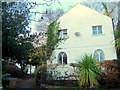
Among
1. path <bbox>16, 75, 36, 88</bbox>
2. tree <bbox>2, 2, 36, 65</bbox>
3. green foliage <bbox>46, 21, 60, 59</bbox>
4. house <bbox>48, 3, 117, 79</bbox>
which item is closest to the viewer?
tree <bbox>2, 2, 36, 65</bbox>

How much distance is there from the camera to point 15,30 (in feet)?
7.22

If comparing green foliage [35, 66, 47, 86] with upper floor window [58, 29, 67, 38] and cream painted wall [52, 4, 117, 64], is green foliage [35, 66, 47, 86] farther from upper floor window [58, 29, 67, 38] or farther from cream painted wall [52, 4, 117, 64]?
upper floor window [58, 29, 67, 38]

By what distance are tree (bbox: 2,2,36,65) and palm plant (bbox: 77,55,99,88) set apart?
7.00 ft

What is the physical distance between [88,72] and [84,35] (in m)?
3.40

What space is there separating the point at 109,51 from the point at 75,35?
1864mm

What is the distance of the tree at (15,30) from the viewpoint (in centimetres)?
210

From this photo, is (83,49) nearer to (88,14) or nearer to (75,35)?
(75,35)

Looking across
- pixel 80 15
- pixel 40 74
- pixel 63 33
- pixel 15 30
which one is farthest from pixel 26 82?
pixel 80 15

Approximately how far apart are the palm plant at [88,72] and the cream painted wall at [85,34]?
2251 mm

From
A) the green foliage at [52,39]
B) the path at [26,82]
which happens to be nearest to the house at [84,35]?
the green foliage at [52,39]

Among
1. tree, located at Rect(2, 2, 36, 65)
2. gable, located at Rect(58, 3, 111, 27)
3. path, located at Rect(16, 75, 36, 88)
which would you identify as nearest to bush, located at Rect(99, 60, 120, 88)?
path, located at Rect(16, 75, 36, 88)

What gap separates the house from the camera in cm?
651

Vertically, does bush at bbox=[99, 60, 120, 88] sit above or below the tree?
below

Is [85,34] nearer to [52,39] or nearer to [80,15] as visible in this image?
[80,15]
